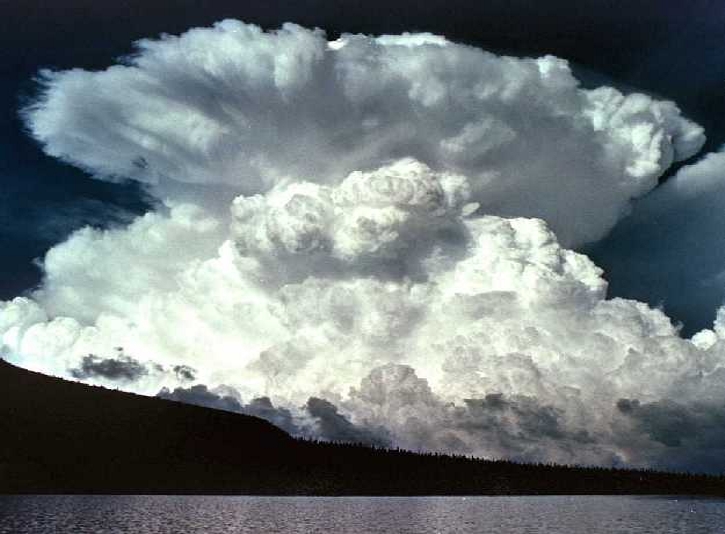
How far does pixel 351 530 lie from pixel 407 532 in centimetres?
1394

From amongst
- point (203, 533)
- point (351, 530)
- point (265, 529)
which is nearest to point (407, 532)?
point (351, 530)

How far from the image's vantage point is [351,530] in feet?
646

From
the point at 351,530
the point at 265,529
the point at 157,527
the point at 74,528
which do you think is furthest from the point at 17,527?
the point at 351,530

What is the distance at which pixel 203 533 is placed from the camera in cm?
16962

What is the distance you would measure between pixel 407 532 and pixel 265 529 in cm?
3313

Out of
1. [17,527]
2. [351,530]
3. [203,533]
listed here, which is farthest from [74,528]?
[351,530]

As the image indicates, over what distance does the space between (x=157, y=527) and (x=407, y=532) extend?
57.4m

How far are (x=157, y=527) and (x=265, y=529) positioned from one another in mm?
24500

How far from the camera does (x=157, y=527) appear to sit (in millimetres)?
187000

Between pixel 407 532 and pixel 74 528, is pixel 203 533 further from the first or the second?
pixel 407 532

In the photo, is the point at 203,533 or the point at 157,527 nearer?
the point at 203,533

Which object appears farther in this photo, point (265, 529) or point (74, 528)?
point (265, 529)

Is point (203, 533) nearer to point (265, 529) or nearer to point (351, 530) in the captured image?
point (265, 529)

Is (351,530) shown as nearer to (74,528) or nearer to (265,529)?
(265,529)
